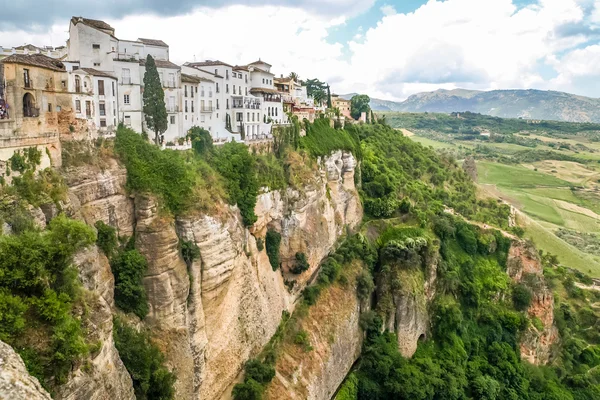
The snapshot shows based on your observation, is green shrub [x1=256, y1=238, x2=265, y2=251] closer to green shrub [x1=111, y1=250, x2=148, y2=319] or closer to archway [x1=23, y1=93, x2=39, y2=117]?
green shrub [x1=111, y1=250, x2=148, y2=319]

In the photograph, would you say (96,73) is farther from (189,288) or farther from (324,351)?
(324,351)

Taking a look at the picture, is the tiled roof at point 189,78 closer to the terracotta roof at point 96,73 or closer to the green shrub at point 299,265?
the terracotta roof at point 96,73

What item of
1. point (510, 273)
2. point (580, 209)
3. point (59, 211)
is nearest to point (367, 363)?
point (510, 273)

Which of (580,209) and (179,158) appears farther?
(580,209)

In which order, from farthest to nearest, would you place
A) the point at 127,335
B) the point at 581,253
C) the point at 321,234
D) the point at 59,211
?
1. the point at 581,253
2. the point at 321,234
3. the point at 127,335
4. the point at 59,211

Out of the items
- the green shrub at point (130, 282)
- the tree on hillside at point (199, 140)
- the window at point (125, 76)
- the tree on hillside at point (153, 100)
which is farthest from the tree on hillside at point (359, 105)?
the green shrub at point (130, 282)

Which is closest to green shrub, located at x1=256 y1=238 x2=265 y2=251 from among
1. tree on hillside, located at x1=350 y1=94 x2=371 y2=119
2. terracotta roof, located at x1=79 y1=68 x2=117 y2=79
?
terracotta roof, located at x1=79 y1=68 x2=117 y2=79

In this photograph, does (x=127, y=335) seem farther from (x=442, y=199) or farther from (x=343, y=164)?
(x=442, y=199)

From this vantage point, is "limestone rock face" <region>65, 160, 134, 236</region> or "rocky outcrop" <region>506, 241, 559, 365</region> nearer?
"limestone rock face" <region>65, 160, 134, 236</region>
